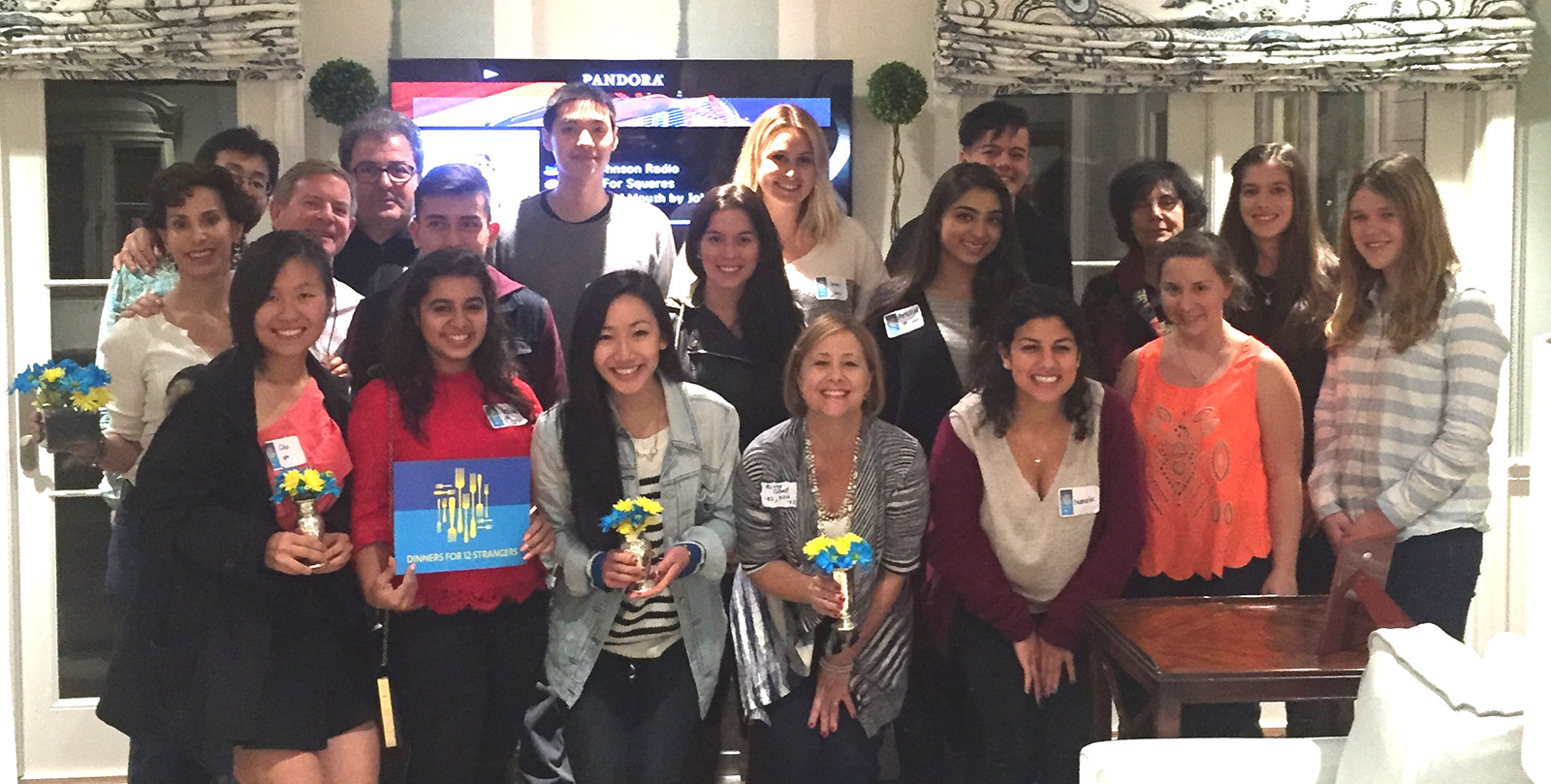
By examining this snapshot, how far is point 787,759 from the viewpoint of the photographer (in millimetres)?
3102

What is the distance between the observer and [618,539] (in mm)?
3008

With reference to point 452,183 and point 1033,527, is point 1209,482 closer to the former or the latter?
point 1033,527

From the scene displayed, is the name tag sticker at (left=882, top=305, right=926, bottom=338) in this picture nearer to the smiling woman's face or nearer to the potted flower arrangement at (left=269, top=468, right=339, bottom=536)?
the smiling woman's face

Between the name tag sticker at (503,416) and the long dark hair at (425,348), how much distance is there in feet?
0.05

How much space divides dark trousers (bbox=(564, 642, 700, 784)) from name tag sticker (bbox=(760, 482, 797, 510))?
406 millimetres

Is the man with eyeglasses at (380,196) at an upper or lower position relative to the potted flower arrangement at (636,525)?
upper

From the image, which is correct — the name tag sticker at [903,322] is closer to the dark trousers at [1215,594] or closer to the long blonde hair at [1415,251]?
the dark trousers at [1215,594]

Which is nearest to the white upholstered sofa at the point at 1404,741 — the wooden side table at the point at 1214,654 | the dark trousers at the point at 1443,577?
the wooden side table at the point at 1214,654

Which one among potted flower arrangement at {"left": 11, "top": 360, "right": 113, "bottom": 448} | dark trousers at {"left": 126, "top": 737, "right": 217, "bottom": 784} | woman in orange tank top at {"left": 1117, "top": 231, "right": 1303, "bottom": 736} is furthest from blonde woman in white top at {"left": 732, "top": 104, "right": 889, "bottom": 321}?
dark trousers at {"left": 126, "top": 737, "right": 217, "bottom": 784}

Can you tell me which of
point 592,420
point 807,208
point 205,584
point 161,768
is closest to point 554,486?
point 592,420

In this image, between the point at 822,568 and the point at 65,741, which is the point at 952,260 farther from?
the point at 65,741

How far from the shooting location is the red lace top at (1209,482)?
326 cm

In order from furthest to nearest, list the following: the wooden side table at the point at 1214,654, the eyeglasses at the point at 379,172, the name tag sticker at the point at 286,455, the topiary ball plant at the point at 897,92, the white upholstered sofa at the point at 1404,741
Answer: the topiary ball plant at the point at 897,92
the eyeglasses at the point at 379,172
the name tag sticker at the point at 286,455
the wooden side table at the point at 1214,654
the white upholstered sofa at the point at 1404,741

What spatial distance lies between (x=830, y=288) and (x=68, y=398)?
1.92 m
